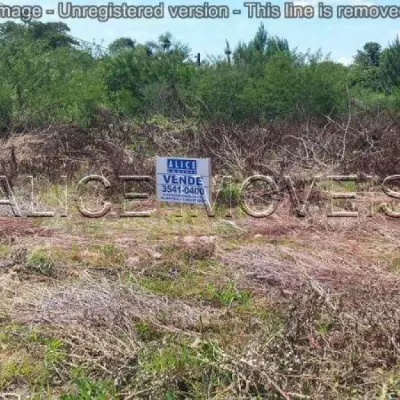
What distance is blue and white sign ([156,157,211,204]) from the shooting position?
6098 millimetres

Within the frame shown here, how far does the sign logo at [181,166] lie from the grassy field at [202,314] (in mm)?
790

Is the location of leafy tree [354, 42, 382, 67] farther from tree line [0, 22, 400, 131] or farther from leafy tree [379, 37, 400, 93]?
tree line [0, 22, 400, 131]

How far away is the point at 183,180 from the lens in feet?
20.4

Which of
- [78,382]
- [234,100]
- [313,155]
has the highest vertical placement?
[234,100]

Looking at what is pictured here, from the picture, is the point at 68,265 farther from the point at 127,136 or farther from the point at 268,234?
the point at 127,136

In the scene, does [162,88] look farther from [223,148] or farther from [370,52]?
[370,52]

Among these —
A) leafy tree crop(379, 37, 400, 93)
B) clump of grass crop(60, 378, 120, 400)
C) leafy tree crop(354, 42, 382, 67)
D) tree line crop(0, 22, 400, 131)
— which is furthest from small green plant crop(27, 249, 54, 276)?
leafy tree crop(354, 42, 382, 67)

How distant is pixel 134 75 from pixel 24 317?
40.5ft

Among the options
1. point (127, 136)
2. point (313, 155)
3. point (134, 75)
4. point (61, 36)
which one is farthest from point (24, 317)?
point (61, 36)

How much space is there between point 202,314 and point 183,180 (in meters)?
2.74

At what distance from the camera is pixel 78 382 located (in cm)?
277

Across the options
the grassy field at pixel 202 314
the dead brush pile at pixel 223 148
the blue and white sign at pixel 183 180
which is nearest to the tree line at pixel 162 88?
the dead brush pile at pixel 223 148

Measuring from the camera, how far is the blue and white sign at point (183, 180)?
6.10m

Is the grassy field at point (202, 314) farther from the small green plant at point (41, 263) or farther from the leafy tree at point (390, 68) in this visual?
the leafy tree at point (390, 68)
